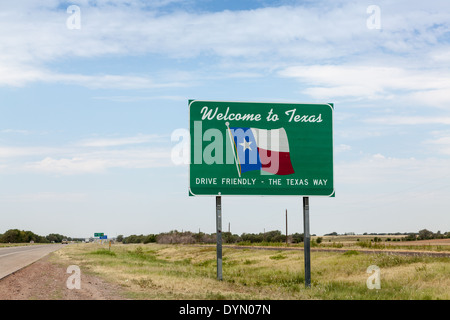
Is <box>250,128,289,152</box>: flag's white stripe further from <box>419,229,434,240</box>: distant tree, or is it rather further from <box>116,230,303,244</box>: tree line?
<box>419,229,434,240</box>: distant tree

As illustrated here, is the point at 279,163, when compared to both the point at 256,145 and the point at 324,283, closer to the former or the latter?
the point at 256,145

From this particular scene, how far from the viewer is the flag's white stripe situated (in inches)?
833

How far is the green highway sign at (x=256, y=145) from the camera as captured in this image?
830 inches

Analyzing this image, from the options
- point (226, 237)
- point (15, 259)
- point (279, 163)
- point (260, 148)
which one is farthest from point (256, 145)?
point (226, 237)

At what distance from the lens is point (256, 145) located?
70.0ft

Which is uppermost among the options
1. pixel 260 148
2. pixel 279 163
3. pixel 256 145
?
pixel 256 145

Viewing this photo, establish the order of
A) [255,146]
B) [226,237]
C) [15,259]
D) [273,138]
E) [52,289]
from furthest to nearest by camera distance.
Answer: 1. [226,237]
2. [15,259]
3. [255,146]
4. [273,138]
5. [52,289]


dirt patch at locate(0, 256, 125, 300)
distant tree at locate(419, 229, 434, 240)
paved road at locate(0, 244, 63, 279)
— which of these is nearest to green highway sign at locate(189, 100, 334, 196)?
dirt patch at locate(0, 256, 125, 300)

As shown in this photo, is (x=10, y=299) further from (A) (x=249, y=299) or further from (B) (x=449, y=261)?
(B) (x=449, y=261)

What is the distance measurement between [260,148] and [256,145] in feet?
0.67

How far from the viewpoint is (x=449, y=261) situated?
83.3ft

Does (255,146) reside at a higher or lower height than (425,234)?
higher
